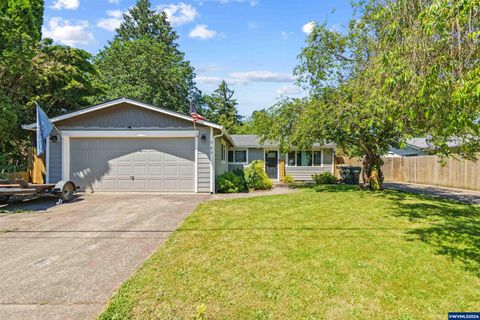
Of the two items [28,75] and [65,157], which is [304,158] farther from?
[28,75]

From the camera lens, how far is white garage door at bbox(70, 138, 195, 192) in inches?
443

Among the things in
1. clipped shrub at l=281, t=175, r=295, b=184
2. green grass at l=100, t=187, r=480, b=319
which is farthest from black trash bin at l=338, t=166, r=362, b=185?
green grass at l=100, t=187, r=480, b=319

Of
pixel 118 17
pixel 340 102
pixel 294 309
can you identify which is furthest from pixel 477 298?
pixel 118 17

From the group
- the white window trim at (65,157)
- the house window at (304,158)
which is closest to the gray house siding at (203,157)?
the white window trim at (65,157)

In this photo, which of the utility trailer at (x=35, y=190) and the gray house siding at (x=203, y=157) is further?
the gray house siding at (x=203, y=157)

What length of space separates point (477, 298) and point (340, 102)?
8305 millimetres

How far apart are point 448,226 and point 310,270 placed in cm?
446

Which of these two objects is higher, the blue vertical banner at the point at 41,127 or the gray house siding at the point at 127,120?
the gray house siding at the point at 127,120

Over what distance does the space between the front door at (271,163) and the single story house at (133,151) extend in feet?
27.2

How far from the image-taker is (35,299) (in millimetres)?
3160

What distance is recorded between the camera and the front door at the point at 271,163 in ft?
62.5

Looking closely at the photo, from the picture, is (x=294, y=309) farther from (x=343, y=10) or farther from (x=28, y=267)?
(x=343, y=10)

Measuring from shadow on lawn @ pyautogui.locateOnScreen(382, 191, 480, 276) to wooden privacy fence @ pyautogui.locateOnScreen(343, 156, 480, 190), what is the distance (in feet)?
9.99

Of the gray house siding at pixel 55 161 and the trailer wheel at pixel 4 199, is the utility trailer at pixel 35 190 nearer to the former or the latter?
the trailer wheel at pixel 4 199
